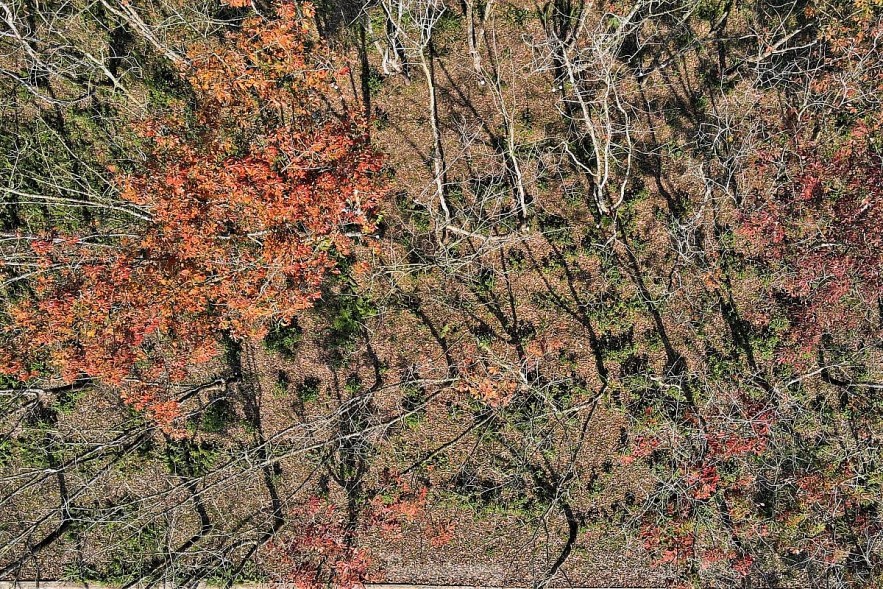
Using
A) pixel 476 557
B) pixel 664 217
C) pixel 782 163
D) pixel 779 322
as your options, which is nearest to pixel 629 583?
pixel 476 557

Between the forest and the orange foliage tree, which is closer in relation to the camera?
the orange foliage tree

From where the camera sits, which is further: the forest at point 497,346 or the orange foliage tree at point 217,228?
the forest at point 497,346

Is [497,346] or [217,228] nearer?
[217,228]

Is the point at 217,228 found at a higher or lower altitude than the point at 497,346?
higher

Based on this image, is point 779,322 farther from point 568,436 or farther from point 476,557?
point 476,557
